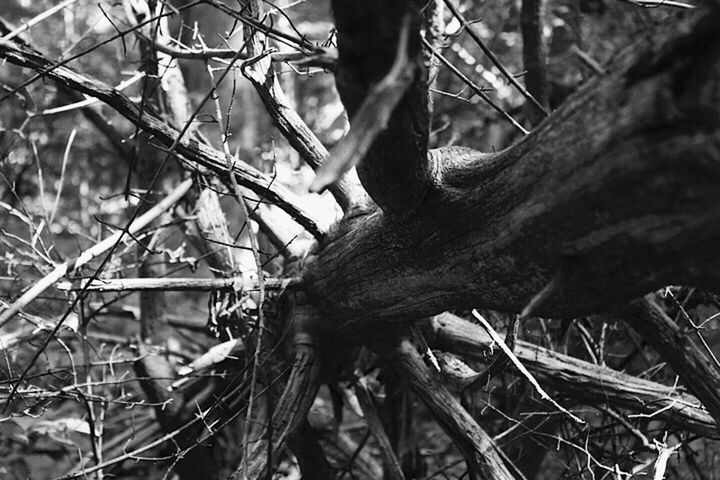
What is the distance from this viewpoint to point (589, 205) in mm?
940

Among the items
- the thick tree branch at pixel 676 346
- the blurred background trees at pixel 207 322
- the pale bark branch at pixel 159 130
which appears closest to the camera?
the thick tree branch at pixel 676 346

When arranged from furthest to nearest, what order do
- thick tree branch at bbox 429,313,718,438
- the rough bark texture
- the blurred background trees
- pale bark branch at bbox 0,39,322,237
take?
the blurred background trees, thick tree branch at bbox 429,313,718,438, pale bark branch at bbox 0,39,322,237, the rough bark texture

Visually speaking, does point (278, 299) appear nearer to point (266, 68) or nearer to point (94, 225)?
point (266, 68)

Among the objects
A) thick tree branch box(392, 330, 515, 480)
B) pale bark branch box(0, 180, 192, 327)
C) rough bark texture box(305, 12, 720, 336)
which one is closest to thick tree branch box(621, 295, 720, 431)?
rough bark texture box(305, 12, 720, 336)

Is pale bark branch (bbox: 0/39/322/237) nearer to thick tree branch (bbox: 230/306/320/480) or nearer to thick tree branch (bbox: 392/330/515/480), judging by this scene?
thick tree branch (bbox: 230/306/320/480)

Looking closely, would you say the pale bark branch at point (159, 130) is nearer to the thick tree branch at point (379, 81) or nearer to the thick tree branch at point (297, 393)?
the thick tree branch at point (297, 393)

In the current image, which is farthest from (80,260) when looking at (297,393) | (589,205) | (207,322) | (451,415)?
(589,205)

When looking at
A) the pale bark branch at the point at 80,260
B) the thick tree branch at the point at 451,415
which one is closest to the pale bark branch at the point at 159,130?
the pale bark branch at the point at 80,260

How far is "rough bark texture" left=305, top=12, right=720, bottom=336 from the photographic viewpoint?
2.66ft

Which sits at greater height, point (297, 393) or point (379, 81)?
point (379, 81)

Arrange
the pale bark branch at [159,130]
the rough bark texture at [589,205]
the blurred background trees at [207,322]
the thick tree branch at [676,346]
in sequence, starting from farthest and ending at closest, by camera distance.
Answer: the blurred background trees at [207,322], the pale bark branch at [159,130], the thick tree branch at [676,346], the rough bark texture at [589,205]

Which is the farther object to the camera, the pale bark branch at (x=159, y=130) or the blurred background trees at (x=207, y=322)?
the blurred background trees at (x=207, y=322)

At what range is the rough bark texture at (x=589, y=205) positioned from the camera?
0.81 metres

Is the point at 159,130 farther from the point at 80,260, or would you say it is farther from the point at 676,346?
the point at 676,346
